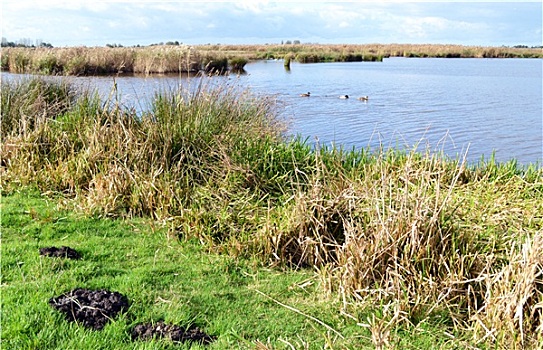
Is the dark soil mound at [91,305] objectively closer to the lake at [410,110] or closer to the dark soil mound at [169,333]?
the dark soil mound at [169,333]

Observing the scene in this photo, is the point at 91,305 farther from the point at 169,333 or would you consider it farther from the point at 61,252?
the point at 61,252

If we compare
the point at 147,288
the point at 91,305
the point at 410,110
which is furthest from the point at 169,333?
the point at 410,110

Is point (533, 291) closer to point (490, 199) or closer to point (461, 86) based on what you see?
point (490, 199)

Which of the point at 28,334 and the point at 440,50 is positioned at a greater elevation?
the point at 440,50

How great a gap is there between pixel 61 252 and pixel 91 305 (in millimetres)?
1013

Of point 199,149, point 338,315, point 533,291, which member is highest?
point 199,149

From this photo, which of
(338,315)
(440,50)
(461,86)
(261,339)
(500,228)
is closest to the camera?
(261,339)

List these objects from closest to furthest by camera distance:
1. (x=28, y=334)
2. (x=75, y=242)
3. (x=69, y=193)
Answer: (x=28, y=334) < (x=75, y=242) < (x=69, y=193)

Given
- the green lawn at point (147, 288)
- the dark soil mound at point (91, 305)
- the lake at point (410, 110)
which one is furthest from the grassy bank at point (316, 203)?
the dark soil mound at point (91, 305)

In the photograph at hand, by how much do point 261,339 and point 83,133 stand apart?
4.51 m

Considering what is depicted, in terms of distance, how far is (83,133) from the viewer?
675 centimetres

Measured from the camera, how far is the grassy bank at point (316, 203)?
3470 mm

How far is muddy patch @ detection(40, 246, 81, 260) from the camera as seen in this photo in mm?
4137

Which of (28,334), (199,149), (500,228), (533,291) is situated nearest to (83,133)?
(199,149)
